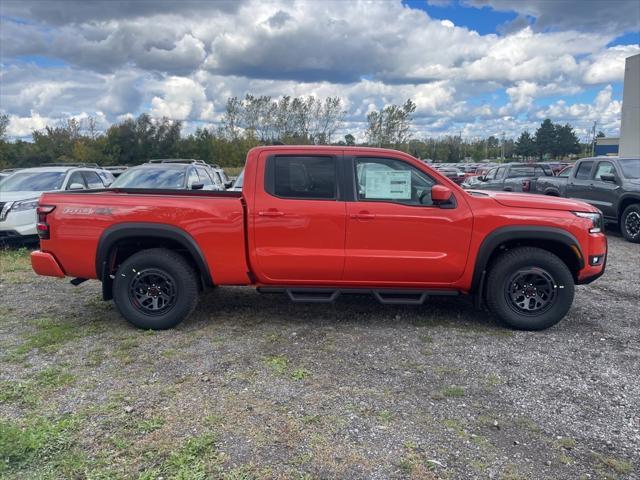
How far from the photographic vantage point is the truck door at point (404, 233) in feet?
16.3

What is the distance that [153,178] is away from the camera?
976 centimetres

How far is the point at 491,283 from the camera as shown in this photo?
5.06 m

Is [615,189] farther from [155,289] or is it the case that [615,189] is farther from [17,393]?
[17,393]

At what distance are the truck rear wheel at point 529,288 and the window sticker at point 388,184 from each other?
1.21 m

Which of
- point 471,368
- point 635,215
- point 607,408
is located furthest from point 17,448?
point 635,215

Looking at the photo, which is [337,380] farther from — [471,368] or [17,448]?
[17,448]

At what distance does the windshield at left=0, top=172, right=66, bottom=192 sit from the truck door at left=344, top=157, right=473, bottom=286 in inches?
325

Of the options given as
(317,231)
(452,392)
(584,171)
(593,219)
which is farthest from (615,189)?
(452,392)

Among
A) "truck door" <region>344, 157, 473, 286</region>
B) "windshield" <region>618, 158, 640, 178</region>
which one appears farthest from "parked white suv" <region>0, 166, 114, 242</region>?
"windshield" <region>618, 158, 640, 178</region>

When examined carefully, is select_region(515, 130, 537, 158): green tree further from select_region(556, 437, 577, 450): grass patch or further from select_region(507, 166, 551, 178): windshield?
select_region(556, 437, 577, 450): grass patch

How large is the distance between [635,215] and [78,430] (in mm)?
11130

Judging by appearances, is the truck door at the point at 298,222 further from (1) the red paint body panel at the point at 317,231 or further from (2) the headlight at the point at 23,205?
(2) the headlight at the point at 23,205

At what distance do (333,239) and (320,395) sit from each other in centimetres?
171

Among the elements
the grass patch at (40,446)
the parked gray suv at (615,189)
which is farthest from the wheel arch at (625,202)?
the grass patch at (40,446)
